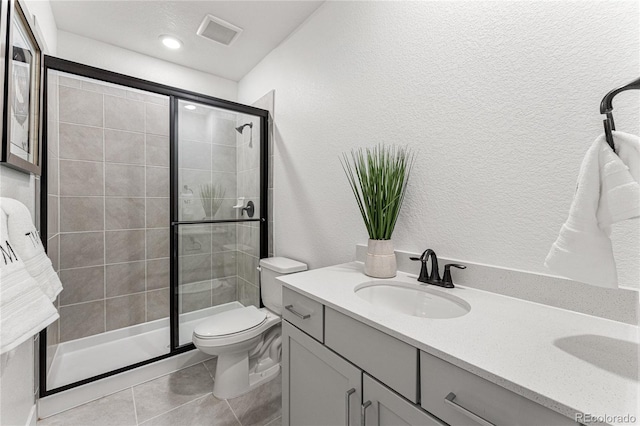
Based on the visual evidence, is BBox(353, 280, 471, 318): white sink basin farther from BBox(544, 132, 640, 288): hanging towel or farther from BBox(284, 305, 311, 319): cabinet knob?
BBox(544, 132, 640, 288): hanging towel

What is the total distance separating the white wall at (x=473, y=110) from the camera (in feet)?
2.74

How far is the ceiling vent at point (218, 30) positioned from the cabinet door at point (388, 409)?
228 centimetres

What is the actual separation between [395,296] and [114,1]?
2.43 m

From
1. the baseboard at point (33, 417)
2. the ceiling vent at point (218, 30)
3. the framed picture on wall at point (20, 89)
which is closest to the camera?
the framed picture on wall at point (20, 89)

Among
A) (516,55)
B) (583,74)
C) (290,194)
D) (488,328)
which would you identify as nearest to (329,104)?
(290,194)

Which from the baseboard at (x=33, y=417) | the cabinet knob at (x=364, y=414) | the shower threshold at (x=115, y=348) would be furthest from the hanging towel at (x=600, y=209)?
the baseboard at (x=33, y=417)

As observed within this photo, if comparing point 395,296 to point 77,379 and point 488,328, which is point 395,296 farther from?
point 77,379

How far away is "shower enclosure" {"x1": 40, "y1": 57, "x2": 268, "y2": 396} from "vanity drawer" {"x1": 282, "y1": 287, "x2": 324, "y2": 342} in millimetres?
1110

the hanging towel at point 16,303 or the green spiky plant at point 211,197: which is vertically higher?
Answer: the green spiky plant at point 211,197

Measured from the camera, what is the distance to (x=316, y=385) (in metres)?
1.04

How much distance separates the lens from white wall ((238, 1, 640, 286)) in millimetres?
835

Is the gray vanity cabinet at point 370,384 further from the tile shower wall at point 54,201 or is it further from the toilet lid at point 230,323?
the tile shower wall at point 54,201

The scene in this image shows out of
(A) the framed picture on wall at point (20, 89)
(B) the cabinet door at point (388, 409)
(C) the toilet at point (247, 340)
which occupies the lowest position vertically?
(C) the toilet at point (247, 340)

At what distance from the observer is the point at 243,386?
170 cm
